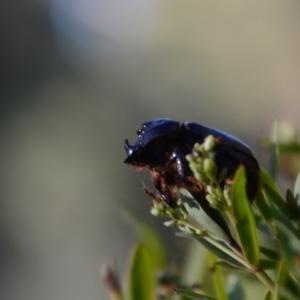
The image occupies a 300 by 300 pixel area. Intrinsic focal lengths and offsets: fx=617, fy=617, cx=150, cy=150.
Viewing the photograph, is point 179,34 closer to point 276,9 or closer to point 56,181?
point 276,9

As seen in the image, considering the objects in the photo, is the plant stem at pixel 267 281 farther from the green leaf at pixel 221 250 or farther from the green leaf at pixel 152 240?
the green leaf at pixel 152 240

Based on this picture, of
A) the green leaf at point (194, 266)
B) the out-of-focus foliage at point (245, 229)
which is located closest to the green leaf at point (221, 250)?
the out-of-focus foliage at point (245, 229)

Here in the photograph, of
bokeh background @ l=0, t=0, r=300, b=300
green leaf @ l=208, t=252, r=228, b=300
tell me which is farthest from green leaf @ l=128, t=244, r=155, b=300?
bokeh background @ l=0, t=0, r=300, b=300

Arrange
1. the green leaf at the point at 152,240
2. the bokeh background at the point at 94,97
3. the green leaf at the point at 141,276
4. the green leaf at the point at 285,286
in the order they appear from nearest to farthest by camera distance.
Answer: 1. the green leaf at the point at 285,286
2. the green leaf at the point at 141,276
3. the green leaf at the point at 152,240
4. the bokeh background at the point at 94,97

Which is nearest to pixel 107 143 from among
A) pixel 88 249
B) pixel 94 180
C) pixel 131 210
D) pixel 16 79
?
pixel 94 180

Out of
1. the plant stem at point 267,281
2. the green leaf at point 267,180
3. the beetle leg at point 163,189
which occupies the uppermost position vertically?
the beetle leg at point 163,189

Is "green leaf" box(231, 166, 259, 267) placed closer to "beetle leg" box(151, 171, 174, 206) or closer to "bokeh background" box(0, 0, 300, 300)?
"beetle leg" box(151, 171, 174, 206)
